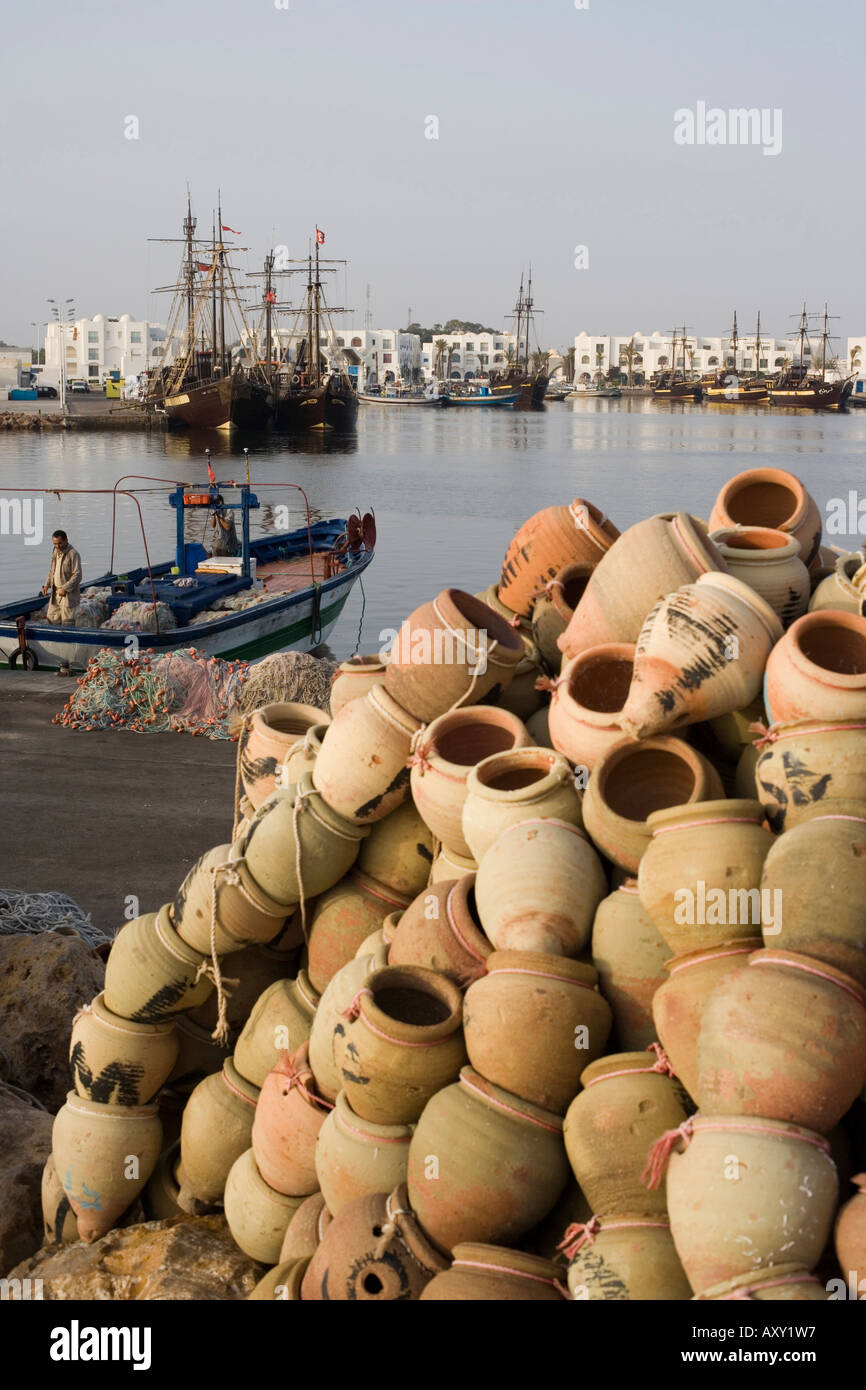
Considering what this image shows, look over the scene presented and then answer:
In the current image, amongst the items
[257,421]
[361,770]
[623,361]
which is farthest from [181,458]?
[623,361]

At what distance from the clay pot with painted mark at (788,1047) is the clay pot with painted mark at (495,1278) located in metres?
0.59

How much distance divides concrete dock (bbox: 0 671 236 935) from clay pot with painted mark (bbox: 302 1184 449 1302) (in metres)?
4.05

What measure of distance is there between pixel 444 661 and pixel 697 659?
3.07 ft

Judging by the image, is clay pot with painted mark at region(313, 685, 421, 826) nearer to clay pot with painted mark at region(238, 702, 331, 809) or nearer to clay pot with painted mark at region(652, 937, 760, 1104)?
clay pot with painted mark at region(238, 702, 331, 809)

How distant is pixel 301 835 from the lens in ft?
13.4

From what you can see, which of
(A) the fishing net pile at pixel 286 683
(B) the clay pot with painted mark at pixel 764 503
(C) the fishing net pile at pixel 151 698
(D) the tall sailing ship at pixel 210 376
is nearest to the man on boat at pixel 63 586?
(C) the fishing net pile at pixel 151 698

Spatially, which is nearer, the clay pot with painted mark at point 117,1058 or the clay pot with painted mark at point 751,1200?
the clay pot with painted mark at point 751,1200

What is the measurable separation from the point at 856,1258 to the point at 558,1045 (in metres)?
0.87

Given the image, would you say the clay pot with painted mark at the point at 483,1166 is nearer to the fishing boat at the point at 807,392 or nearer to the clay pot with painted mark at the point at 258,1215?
the clay pot with painted mark at the point at 258,1215

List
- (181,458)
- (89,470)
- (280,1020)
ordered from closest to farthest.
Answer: (280,1020) → (89,470) → (181,458)

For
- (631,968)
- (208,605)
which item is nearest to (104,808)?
(631,968)

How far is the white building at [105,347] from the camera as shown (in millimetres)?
136250
